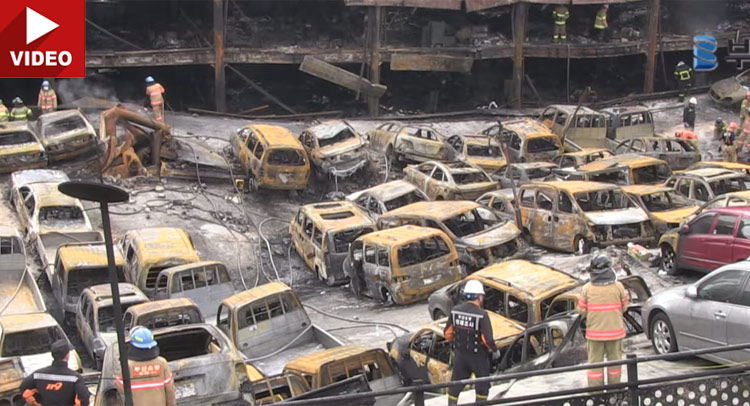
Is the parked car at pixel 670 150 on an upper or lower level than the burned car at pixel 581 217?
upper

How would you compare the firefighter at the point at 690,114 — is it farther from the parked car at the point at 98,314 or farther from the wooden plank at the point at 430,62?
the parked car at the point at 98,314

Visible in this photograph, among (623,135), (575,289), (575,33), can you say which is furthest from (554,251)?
(575,33)

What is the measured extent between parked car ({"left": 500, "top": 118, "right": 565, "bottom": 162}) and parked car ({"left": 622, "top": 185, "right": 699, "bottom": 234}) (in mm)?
6546

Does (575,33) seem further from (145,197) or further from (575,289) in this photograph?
(575,289)

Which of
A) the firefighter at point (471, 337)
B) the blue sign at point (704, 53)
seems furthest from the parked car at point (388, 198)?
the blue sign at point (704, 53)

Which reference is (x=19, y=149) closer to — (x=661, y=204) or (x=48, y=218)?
(x=48, y=218)

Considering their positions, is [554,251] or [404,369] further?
[554,251]

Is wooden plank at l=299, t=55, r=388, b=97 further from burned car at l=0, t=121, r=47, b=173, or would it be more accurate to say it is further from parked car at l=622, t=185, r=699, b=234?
parked car at l=622, t=185, r=699, b=234

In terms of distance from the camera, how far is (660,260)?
17.3 m

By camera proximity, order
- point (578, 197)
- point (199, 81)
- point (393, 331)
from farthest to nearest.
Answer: point (199, 81) < point (578, 197) < point (393, 331)

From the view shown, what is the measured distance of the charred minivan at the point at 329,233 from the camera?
21.0 metres

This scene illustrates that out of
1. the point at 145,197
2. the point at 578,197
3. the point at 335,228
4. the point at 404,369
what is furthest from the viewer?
the point at 145,197

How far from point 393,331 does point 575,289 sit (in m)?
4.41

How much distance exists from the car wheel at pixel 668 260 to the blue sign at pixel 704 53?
2183 cm
